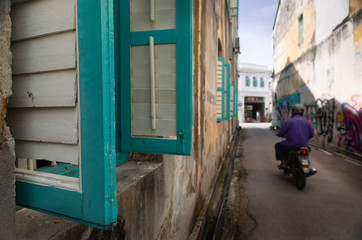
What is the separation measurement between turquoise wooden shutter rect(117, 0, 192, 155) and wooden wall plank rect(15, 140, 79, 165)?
677mm

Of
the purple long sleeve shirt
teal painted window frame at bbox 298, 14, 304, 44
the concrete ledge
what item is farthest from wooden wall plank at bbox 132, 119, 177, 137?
teal painted window frame at bbox 298, 14, 304, 44

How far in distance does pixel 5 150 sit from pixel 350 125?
26.3 ft

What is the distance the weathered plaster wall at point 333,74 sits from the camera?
608 centimetres

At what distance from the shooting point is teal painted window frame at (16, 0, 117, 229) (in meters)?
0.70

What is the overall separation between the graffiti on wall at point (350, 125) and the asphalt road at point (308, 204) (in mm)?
1086

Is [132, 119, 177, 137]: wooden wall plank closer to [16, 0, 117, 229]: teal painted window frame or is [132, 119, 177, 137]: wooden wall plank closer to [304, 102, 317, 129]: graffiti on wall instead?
[16, 0, 117, 229]: teal painted window frame

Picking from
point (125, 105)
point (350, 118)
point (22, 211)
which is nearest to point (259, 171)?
point (350, 118)

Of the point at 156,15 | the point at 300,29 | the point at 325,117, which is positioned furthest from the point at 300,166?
the point at 300,29

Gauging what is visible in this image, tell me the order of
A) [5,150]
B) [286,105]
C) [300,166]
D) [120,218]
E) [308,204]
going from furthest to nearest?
[286,105]
[300,166]
[308,204]
[120,218]
[5,150]

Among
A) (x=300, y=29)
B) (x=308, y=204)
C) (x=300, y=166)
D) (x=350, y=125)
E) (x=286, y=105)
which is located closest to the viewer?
(x=308, y=204)

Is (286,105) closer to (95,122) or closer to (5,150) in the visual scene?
(95,122)

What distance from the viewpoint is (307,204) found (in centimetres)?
338

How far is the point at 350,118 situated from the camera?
6410 mm

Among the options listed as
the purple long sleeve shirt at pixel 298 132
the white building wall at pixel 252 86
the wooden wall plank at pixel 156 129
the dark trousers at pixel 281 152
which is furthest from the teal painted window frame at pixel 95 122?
the white building wall at pixel 252 86
